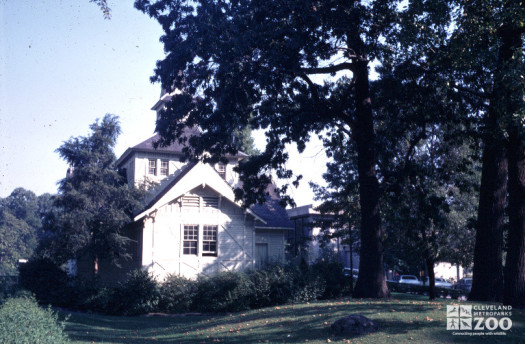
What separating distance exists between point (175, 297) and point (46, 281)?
7.05 meters

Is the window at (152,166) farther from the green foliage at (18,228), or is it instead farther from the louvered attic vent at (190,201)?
the green foliage at (18,228)

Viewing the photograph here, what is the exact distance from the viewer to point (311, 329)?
40.2 ft

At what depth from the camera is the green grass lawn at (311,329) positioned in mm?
10586

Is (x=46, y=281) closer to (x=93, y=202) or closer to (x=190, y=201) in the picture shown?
(x=93, y=202)

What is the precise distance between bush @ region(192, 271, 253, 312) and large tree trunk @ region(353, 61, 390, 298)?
24.5 ft

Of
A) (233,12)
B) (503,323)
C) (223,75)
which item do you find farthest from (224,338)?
(233,12)

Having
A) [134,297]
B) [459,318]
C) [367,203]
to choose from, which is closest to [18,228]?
[134,297]

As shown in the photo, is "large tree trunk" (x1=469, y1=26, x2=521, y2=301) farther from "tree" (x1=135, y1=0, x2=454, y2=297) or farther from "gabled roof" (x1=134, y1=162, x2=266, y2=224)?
"gabled roof" (x1=134, y1=162, x2=266, y2=224)

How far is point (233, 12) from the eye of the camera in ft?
51.6

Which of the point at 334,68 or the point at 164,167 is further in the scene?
the point at 164,167

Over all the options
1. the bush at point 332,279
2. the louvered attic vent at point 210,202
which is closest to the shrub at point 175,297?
the louvered attic vent at point 210,202

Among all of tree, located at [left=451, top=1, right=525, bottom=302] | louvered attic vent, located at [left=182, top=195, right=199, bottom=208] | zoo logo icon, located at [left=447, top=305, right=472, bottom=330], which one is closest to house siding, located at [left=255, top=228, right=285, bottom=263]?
louvered attic vent, located at [left=182, top=195, right=199, bottom=208]

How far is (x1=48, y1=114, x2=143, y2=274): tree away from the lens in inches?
1001

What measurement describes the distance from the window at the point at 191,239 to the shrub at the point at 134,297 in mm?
4334
